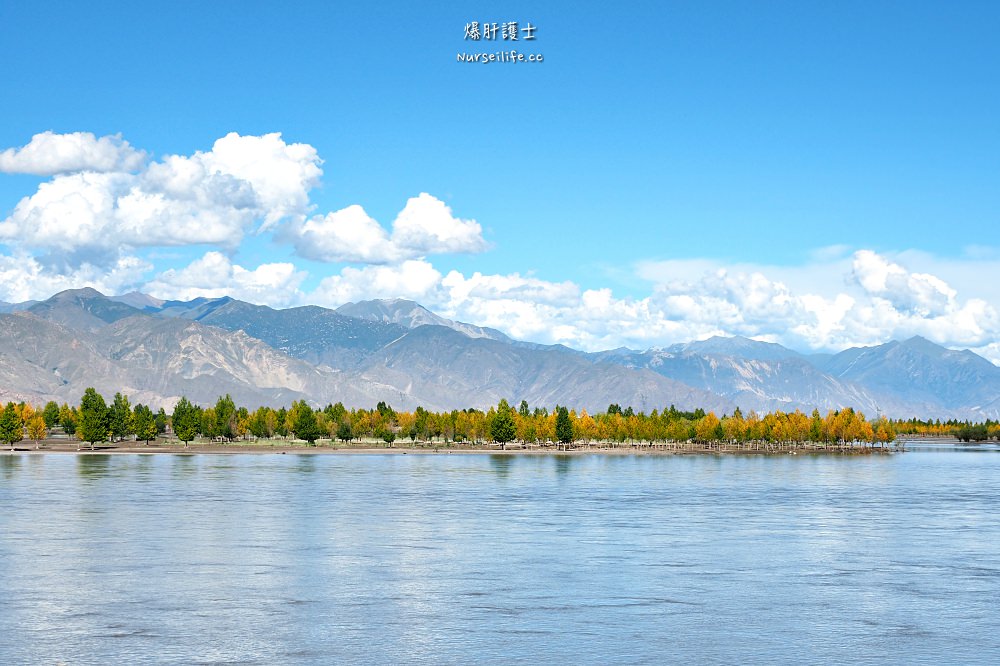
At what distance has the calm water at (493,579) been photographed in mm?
43750

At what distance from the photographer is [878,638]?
4575 centimetres

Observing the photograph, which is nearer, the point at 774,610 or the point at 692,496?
the point at 774,610

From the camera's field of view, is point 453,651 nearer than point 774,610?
Yes

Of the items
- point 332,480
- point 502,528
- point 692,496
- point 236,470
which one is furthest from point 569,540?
point 236,470

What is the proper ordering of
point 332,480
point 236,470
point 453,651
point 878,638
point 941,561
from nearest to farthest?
point 453,651 < point 878,638 < point 941,561 < point 332,480 < point 236,470

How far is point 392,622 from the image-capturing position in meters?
48.3

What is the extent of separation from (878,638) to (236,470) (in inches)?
6019

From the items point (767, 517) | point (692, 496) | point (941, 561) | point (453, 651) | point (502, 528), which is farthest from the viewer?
point (692, 496)

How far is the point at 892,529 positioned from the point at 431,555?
1614 inches

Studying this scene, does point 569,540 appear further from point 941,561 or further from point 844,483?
point 844,483

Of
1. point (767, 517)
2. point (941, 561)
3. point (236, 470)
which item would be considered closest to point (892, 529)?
point (767, 517)

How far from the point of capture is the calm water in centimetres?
4375

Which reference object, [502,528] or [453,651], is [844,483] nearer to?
[502,528]

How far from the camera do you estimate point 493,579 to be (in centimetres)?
6012
